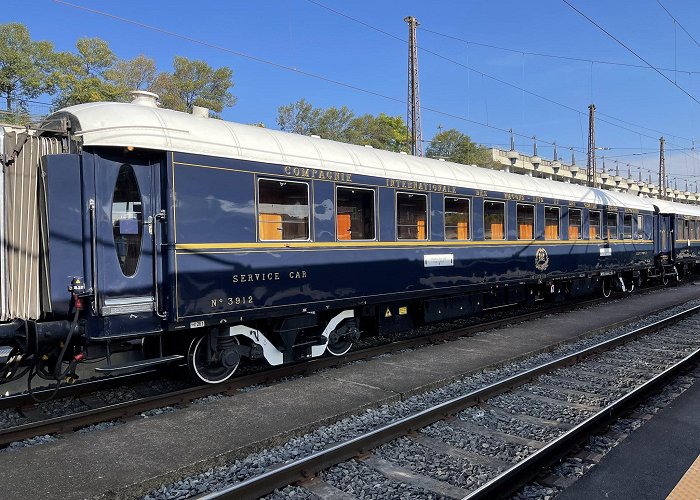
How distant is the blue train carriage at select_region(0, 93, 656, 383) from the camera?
5773 mm

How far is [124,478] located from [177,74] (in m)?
40.6

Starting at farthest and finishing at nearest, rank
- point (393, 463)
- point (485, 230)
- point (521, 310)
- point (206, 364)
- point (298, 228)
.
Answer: point (521, 310) < point (485, 230) < point (298, 228) < point (206, 364) < point (393, 463)

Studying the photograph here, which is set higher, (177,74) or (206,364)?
(177,74)

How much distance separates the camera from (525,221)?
12766mm

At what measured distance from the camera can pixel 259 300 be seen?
23.6 feet

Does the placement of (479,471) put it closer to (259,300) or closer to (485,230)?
(259,300)

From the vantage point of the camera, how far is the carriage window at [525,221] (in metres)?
12.5

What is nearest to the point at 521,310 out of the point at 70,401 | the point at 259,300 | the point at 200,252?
the point at 259,300

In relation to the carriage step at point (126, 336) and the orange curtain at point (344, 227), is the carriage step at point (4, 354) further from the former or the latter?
the orange curtain at point (344, 227)

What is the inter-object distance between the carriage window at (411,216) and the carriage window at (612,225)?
9810 mm

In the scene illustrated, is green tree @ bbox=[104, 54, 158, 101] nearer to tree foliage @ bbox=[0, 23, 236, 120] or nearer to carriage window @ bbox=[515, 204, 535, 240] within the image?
tree foliage @ bbox=[0, 23, 236, 120]

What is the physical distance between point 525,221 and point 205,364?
8.66 m

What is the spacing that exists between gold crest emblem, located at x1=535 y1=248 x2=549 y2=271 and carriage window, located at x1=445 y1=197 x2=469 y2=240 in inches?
127

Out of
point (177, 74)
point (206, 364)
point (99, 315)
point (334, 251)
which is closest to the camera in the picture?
point (99, 315)
